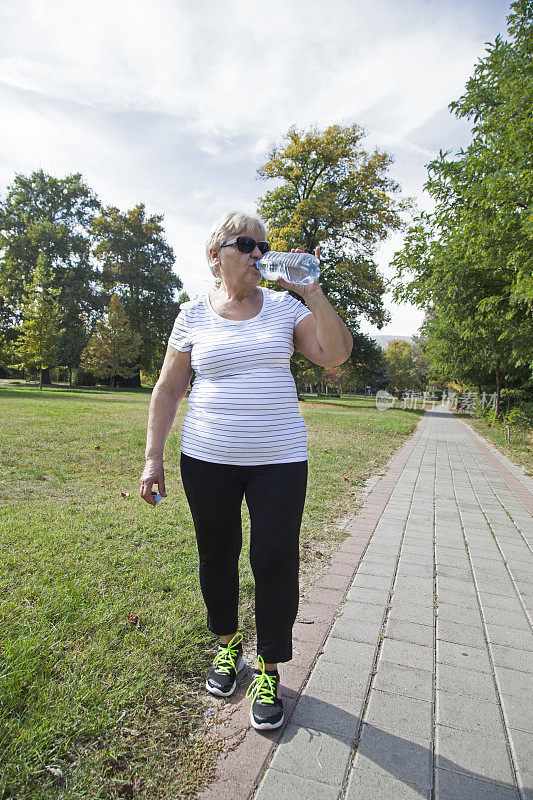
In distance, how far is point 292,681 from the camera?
87.5 inches

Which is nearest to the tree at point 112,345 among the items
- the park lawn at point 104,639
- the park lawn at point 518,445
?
the park lawn at point 518,445

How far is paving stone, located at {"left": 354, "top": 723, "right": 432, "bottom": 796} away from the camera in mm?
1710

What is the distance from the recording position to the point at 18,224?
35.7 m

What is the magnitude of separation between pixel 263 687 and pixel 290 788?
15.6 inches

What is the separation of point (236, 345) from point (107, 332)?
3536 centimetres

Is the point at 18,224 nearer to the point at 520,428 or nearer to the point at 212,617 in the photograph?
the point at 520,428

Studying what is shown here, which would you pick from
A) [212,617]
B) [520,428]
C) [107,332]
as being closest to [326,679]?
[212,617]

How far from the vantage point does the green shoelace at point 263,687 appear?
77.5 inches

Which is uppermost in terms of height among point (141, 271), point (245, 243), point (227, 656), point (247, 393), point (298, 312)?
point (141, 271)

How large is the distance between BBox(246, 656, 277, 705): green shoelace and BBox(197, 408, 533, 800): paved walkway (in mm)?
129

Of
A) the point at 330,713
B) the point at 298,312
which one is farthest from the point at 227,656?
the point at 298,312

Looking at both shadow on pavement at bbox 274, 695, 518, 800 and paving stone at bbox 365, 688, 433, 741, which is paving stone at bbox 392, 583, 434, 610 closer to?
paving stone at bbox 365, 688, 433, 741

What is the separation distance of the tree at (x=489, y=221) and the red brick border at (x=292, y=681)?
17.0 feet

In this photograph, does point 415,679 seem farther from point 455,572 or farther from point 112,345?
point 112,345
